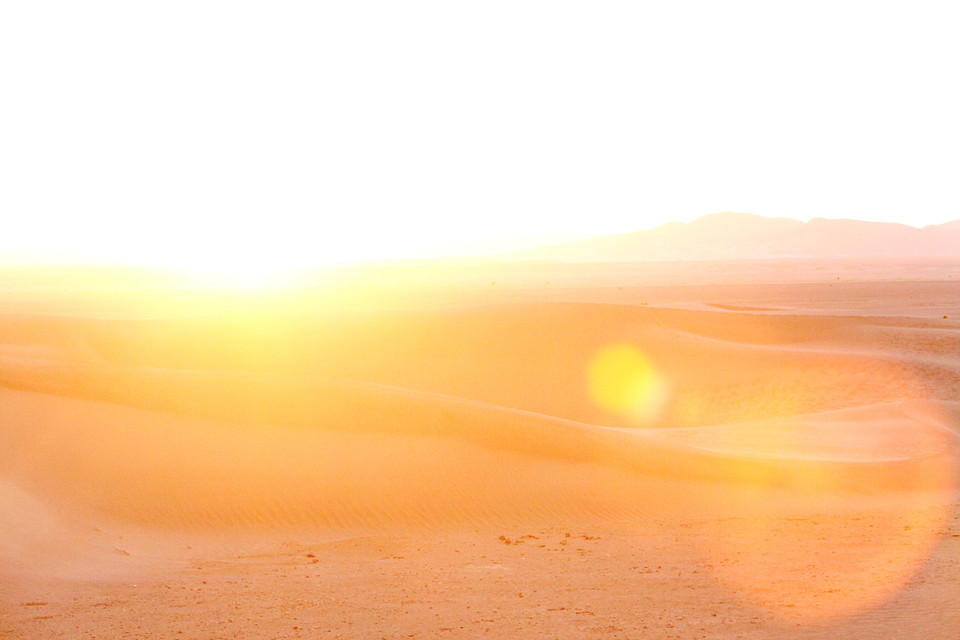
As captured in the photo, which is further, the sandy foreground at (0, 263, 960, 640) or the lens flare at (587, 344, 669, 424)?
the lens flare at (587, 344, 669, 424)

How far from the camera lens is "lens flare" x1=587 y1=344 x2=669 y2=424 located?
19.7 m

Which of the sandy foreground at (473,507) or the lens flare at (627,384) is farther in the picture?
the lens flare at (627,384)

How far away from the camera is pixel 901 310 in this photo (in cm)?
3538

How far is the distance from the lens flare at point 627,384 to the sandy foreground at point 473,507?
13 centimetres

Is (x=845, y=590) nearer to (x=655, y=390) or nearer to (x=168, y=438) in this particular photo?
(x=168, y=438)

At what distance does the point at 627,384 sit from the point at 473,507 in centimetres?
1307

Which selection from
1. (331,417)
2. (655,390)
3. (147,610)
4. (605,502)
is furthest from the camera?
(655,390)

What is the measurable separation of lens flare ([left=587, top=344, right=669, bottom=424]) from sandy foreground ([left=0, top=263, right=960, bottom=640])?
0.42ft

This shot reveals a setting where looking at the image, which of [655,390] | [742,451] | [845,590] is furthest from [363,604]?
[655,390]

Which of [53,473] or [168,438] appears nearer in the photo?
[53,473]

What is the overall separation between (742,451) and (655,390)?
820 cm

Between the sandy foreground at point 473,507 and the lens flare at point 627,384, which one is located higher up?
the sandy foreground at point 473,507

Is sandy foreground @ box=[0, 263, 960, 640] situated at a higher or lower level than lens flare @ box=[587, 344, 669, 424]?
higher

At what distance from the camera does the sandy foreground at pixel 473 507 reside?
6426 mm
